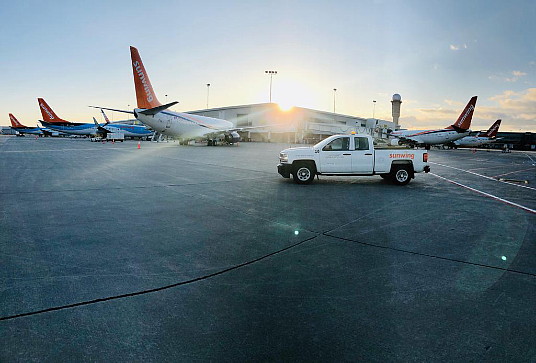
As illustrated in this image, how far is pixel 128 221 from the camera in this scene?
275 inches

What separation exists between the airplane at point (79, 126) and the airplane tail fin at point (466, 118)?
62.0 meters

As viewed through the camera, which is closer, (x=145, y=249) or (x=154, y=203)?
(x=145, y=249)

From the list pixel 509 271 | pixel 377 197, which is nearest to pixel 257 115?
pixel 377 197

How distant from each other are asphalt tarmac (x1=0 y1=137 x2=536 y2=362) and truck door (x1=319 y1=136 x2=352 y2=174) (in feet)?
13.8

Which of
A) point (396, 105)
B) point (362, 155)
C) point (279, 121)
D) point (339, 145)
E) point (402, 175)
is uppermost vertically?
point (396, 105)

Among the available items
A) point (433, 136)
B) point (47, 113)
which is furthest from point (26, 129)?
point (433, 136)

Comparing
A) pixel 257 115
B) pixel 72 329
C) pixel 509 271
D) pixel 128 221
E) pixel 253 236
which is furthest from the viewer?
pixel 257 115

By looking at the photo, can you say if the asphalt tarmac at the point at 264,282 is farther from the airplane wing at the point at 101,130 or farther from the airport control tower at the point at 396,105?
the airport control tower at the point at 396,105

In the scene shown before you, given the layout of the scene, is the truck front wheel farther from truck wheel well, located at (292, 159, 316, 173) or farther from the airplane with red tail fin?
the airplane with red tail fin

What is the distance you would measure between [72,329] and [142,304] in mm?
681

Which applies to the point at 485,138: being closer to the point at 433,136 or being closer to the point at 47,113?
the point at 433,136

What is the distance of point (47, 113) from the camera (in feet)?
252

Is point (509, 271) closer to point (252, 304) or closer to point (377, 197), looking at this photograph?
point (252, 304)

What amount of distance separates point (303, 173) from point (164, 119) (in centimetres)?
2803
